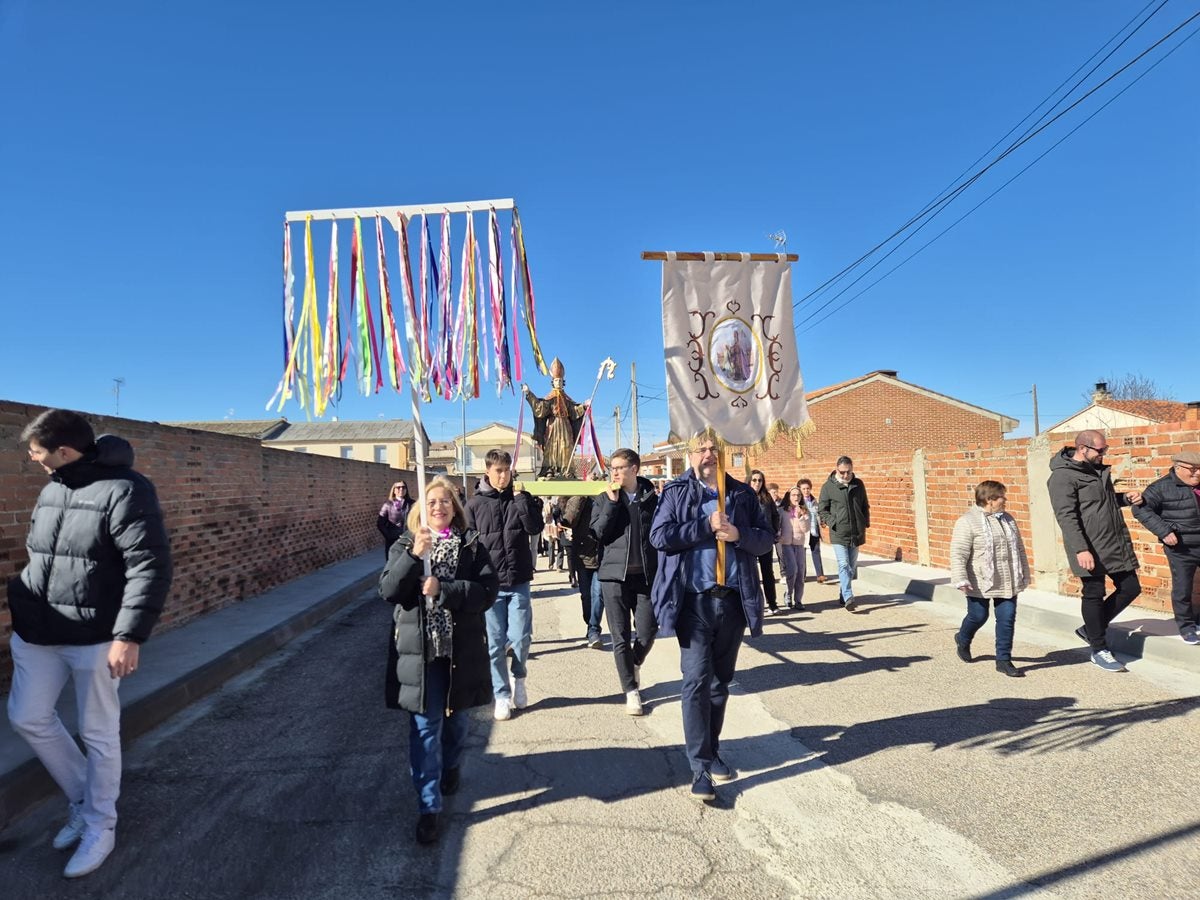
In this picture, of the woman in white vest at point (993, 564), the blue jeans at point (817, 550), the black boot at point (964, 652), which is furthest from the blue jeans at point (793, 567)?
the woman in white vest at point (993, 564)

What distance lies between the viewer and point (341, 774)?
3.86m

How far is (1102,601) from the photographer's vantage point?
17.9 feet

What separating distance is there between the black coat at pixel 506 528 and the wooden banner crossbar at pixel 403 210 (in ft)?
6.49

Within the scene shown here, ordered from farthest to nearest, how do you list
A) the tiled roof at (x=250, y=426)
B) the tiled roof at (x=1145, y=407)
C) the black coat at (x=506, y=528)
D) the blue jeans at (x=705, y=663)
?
1. the tiled roof at (x=250, y=426)
2. the tiled roof at (x=1145, y=407)
3. the black coat at (x=506, y=528)
4. the blue jeans at (x=705, y=663)

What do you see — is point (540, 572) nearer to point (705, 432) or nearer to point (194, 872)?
point (705, 432)

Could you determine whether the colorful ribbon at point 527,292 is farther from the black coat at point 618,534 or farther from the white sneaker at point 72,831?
the white sneaker at point 72,831

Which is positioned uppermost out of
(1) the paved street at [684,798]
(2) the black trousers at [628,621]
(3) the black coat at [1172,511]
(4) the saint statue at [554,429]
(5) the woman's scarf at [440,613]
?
(4) the saint statue at [554,429]

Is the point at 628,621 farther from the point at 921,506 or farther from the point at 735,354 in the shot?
the point at 921,506

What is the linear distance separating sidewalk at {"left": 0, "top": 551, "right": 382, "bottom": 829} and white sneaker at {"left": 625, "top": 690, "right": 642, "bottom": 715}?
3224 mm

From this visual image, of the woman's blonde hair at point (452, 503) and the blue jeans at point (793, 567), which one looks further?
the blue jeans at point (793, 567)

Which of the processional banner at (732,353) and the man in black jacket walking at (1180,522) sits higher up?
the processional banner at (732,353)

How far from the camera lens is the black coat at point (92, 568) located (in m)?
2.91

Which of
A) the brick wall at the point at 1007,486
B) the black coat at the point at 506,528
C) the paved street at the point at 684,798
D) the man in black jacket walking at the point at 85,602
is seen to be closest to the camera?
the paved street at the point at 684,798

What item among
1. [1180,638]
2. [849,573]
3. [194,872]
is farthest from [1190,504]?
[194,872]
